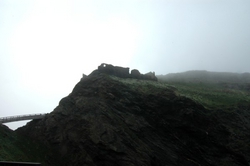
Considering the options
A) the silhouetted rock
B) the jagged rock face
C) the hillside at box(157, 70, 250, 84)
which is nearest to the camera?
the jagged rock face

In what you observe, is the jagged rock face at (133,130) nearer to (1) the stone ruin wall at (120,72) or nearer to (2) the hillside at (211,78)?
(1) the stone ruin wall at (120,72)

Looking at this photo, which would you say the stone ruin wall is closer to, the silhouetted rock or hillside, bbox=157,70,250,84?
the silhouetted rock

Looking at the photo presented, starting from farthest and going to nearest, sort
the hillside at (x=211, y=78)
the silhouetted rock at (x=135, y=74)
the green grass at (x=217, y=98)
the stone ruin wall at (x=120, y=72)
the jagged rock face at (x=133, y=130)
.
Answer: the hillside at (x=211, y=78) → the silhouetted rock at (x=135, y=74) → the stone ruin wall at (x=120, y=72) → the green grass at (x=217, y=98) → the jagged rock face at (x=133, y=130)

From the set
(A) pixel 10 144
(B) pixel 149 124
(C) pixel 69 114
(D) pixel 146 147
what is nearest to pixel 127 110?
(B) pixel 149 124

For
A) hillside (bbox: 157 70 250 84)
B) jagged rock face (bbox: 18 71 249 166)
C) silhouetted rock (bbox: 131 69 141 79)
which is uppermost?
silhouetted rock (bbox: 131 69 141 79)

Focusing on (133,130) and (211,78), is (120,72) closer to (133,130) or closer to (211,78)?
(133,130)

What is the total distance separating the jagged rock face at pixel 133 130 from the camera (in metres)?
32.7

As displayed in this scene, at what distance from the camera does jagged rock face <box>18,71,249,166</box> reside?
32688 mm

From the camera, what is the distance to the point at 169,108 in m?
36.9

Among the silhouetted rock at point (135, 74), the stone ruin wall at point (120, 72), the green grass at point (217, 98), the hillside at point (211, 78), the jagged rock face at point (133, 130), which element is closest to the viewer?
the jagged rock face at point (133, 130)

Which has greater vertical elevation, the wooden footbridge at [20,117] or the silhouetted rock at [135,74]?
the silhouetted rock at [135,74]

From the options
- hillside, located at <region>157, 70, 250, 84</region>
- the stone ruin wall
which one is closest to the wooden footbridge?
the stone ruin wall

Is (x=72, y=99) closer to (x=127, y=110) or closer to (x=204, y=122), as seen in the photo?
(x=127, y=110)

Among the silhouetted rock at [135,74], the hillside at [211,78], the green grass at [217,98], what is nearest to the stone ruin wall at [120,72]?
the silhouetted rock at [135,74]
